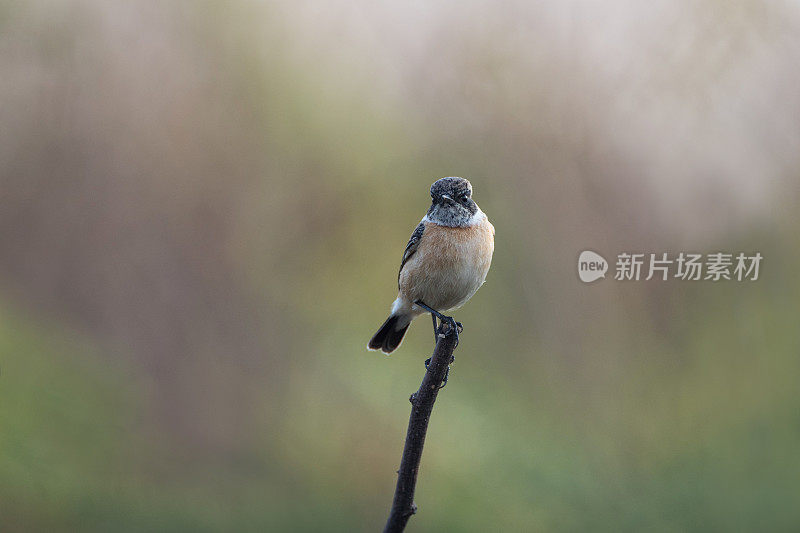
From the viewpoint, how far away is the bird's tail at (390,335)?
10.9 feet

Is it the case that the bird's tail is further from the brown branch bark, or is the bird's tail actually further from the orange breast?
the brown branch bark

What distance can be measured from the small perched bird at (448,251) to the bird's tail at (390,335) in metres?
0.34


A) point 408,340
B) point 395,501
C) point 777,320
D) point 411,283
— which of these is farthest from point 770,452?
point 395,501

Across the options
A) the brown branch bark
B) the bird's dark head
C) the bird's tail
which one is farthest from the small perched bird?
the brown branch bark

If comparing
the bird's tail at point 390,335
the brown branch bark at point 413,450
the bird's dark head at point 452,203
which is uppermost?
the bird's dark head at point 452,203

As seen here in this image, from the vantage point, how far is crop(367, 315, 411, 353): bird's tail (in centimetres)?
332

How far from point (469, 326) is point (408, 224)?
83 centimetres

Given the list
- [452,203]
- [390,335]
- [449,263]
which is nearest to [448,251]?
[449,263]

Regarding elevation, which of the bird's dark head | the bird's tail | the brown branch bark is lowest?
the brown branch bark

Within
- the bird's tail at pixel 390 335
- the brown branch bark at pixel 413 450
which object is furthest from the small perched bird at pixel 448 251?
the brown branch bark at pixel 413 450

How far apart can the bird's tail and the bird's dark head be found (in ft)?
1.98

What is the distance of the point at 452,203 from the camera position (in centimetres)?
281

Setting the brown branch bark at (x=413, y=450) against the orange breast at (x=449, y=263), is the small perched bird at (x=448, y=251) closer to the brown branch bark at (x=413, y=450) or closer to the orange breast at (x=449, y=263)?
the orange breast at (x=449, y=263)

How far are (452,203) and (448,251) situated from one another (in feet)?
0.60
